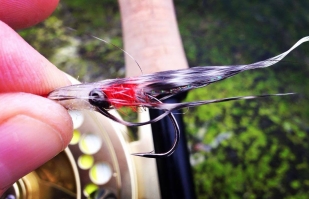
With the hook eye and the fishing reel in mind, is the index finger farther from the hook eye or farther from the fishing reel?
the fishing reel

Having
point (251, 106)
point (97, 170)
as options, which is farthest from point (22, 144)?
point (251, 106)

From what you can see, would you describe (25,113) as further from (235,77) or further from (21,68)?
(235,77)

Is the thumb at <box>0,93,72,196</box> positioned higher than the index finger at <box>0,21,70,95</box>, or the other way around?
the index finger at <box>0,21,70,95</box>

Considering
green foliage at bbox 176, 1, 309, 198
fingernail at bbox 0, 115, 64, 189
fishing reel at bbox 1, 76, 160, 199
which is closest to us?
fingernail at bbox 0, 115, 64, 189

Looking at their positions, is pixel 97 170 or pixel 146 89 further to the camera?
pixel 97 170

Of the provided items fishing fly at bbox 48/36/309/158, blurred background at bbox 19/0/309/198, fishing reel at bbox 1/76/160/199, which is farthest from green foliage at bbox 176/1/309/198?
fishing fly at bbox 48/36/309/158

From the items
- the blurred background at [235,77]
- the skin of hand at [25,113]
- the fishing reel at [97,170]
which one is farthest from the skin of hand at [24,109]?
the blurred background at [235,77]

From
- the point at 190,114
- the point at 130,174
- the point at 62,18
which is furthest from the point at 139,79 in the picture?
the point at 62,18
